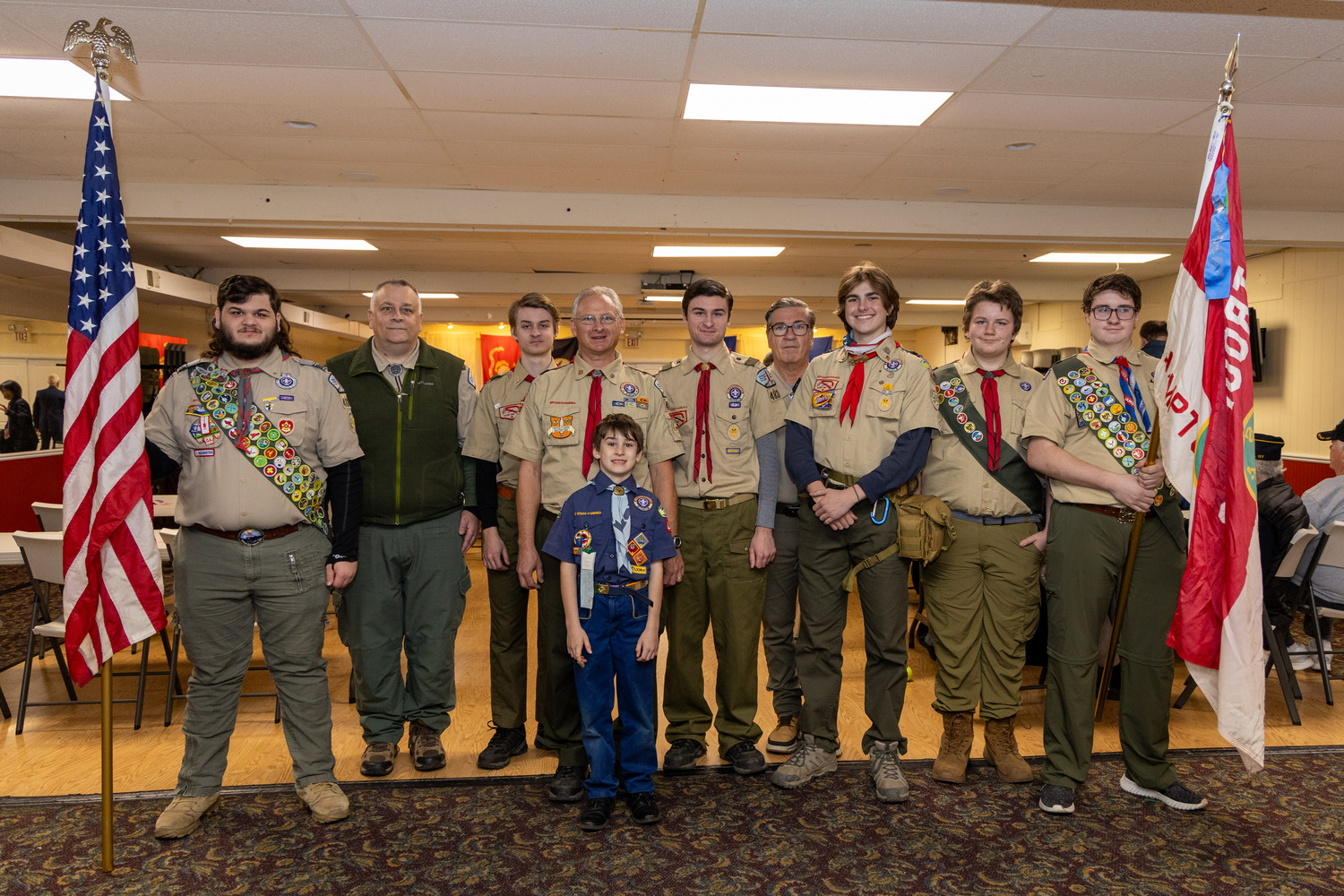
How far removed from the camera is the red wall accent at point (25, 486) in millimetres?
7914

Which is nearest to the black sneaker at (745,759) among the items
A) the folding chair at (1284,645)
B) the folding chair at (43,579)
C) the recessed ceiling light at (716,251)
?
the folding chair at (1284,645)

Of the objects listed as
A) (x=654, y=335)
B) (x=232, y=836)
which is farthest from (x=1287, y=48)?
(x=654, y=335)

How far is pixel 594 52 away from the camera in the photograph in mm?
3812

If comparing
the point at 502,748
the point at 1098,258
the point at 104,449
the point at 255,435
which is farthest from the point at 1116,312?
the point at 1098,258

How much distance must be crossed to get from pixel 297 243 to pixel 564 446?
22.6ft

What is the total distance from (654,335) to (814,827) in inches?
653

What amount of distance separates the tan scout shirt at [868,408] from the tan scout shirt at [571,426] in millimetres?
518

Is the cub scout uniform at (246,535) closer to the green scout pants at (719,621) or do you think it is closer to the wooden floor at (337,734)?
the wooden floor at (337,734)

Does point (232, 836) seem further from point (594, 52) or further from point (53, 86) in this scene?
point (53, 86)

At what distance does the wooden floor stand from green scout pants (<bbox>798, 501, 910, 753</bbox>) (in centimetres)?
37

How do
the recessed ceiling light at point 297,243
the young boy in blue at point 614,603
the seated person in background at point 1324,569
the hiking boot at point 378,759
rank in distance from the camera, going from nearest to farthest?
the young boy in blue at point 614,603, the hiking boot at point 378,759, the seated person in background at point 1324,569, the recessed ceiling light at point 297,243

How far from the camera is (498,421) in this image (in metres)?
3.32

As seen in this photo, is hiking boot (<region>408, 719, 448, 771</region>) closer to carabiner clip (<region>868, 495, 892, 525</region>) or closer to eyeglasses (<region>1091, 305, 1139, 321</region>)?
carabiner clip (<region>868, 495, 892, 525</region>)

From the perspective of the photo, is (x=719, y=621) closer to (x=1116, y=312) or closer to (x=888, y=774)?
(x=888, y=774)
